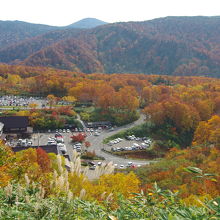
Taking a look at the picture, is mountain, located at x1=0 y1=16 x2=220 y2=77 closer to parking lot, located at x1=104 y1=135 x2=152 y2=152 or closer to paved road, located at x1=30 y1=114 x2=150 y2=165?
paved road, located at x1=30 y1=114 x2=150 y2=165

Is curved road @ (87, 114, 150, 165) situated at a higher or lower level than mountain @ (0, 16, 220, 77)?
lower

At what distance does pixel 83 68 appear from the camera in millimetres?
136000

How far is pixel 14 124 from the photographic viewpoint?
1451 inches

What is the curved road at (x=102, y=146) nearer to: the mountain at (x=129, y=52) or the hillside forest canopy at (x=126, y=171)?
the hillside forest canopy at (x=126, y=171)

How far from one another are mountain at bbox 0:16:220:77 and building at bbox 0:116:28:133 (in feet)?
309

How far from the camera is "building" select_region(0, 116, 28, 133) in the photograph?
120 feet

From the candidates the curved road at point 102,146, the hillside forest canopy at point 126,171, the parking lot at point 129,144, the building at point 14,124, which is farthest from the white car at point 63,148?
the hillside forest canopy at point 126,171

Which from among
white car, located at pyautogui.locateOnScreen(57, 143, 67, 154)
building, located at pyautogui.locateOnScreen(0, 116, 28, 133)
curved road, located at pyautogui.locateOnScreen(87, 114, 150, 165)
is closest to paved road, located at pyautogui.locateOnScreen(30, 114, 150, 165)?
curved road, located at pyautogui.locateOnScreen(87, 114, 150, 165)

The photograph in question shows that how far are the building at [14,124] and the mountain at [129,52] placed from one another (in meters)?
94.3

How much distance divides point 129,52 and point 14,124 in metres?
134

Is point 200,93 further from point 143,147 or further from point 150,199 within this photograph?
point 150,199

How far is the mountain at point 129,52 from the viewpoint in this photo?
133125 mm

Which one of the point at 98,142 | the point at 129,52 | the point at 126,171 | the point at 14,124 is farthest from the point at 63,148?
the point at 129,52

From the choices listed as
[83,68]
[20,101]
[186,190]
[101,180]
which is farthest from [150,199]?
[83,68]
